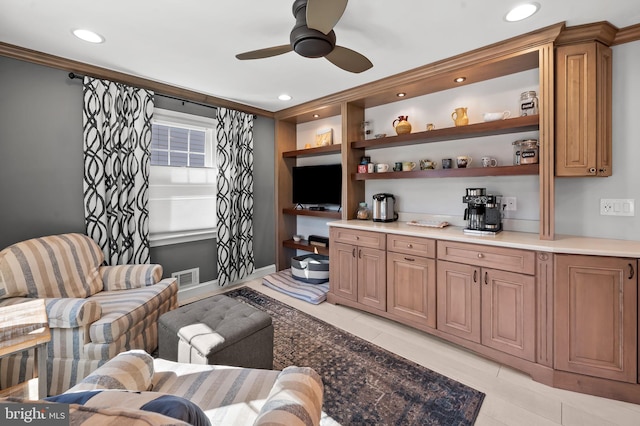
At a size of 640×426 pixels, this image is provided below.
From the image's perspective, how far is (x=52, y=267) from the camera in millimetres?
2330

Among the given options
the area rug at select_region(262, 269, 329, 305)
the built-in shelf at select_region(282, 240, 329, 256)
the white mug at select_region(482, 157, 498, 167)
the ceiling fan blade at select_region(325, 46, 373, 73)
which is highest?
the ceiling fan blade at select_region(325, 46, 373, 73)

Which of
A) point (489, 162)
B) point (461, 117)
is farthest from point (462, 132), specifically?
point (489, 162)

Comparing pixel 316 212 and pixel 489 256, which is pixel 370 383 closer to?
pixel 489 256

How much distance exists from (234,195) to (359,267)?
196 centimetres

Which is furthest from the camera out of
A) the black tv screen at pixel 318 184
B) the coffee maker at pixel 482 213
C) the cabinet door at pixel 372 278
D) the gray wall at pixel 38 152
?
the black tv screen at pixel 318 184

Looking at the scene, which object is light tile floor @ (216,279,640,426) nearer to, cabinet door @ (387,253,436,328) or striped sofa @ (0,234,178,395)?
cabinet door @ (387,253,436,328)

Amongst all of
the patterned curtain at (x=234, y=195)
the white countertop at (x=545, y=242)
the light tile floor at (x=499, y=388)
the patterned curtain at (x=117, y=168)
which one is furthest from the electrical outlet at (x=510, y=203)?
the patterned curtain at (x=117, y=168)

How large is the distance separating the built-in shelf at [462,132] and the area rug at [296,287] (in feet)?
6.07

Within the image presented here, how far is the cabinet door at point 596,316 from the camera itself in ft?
6.00

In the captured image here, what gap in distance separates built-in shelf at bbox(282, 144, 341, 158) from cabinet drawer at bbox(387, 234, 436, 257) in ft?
4.94

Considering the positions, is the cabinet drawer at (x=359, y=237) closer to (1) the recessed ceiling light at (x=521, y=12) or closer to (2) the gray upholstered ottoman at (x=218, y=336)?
(2) the gray upholstered ottoman at (x=218, y=336)

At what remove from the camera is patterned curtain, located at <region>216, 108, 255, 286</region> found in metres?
3.84

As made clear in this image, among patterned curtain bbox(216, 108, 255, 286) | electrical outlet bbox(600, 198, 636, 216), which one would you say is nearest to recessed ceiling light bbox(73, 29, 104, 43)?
patterned curtain bbox(216, 108, 255, 286)

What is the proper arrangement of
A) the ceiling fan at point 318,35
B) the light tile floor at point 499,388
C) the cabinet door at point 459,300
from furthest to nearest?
the cabinet door at point 459,300 → the light tile floor at point 499,388 → the ceiling fan at point 318,35
